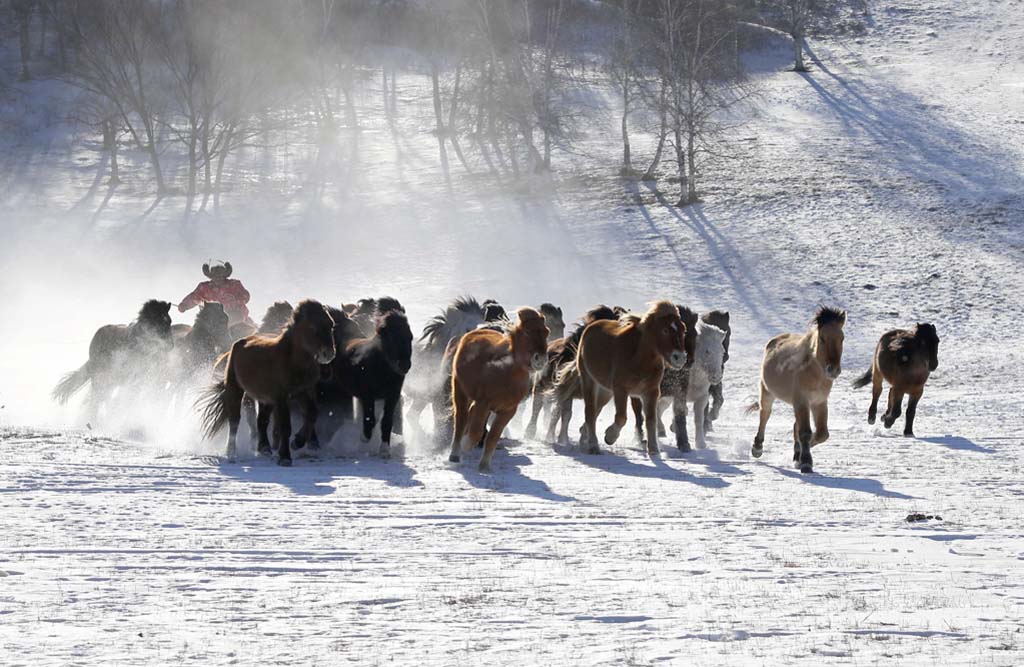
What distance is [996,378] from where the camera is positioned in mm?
23766

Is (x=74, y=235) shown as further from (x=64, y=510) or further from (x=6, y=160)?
(x=64, y=510)

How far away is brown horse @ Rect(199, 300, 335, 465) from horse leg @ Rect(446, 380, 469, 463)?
1242mm

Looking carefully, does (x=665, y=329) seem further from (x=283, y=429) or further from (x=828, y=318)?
(x=283, y=429)

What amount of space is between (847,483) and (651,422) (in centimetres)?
226

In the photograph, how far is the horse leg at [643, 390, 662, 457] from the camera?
1288 centimetres

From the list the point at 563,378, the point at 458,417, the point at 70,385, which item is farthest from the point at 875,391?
the point at 70,385

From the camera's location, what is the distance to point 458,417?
1215cm

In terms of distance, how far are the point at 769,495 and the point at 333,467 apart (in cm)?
405

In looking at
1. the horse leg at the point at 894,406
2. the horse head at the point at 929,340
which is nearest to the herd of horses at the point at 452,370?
the horse leg at the point at 894,406

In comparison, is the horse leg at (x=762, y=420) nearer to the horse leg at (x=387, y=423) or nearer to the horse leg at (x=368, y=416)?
the horse leg at (x=387, y=423)

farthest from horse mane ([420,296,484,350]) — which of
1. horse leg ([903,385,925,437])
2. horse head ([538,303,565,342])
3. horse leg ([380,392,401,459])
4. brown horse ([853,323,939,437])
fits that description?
horse leg ([903,385,925,437])

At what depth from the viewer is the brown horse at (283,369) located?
39.3ft

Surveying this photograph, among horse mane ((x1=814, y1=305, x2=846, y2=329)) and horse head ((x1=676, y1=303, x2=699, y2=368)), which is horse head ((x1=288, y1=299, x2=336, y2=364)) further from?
horse mane ((x1=814, y1=305, x2=846, y2=329))

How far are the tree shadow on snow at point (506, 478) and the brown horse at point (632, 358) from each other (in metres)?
1.06
